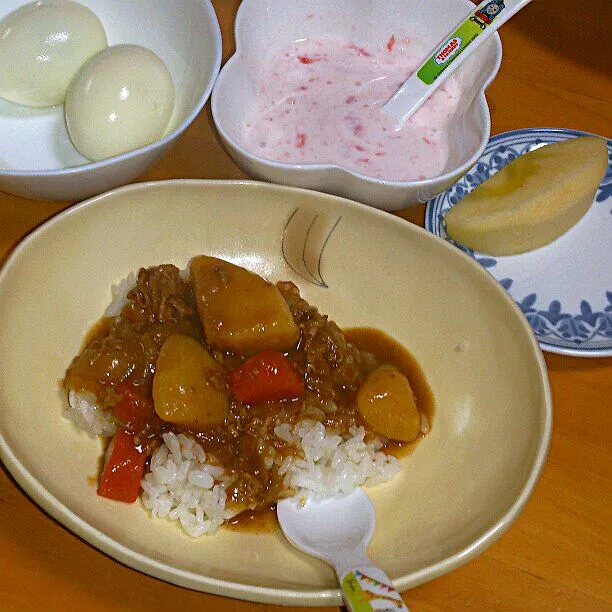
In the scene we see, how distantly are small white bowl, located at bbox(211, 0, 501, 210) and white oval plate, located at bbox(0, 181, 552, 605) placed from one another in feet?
0.18

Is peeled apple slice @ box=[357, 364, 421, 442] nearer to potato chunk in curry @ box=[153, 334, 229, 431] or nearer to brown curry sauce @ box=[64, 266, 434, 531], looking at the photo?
brown curry sauce @ box=[64, 266, 434, 531]

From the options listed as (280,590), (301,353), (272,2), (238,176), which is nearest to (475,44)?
(272,2)

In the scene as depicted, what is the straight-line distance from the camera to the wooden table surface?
1.11 m

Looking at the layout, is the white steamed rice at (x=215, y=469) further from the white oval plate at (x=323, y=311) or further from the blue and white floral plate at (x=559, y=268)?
the blue and white floral plate at (x=559, y=268)

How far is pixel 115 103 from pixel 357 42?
615 mm

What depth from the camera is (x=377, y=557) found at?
3.68 feet

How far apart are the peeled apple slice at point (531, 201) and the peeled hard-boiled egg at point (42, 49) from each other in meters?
0.83

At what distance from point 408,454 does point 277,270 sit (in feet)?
1.45

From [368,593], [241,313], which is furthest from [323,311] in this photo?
[368,593]

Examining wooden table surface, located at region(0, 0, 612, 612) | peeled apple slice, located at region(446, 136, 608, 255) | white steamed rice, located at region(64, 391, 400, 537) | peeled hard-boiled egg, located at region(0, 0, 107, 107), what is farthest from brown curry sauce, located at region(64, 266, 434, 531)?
peeled hard-boiled egg, located at region(0, 0, 107, 107)

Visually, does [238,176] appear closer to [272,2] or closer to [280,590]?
[272,2]

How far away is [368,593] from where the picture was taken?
3.17ft

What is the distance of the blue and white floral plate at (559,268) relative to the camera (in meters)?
1.41

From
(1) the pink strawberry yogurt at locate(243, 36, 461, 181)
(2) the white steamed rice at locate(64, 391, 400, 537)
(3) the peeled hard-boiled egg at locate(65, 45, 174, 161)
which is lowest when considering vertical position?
(2) the white steamed rice at locate(64, 391, 400, 537)
